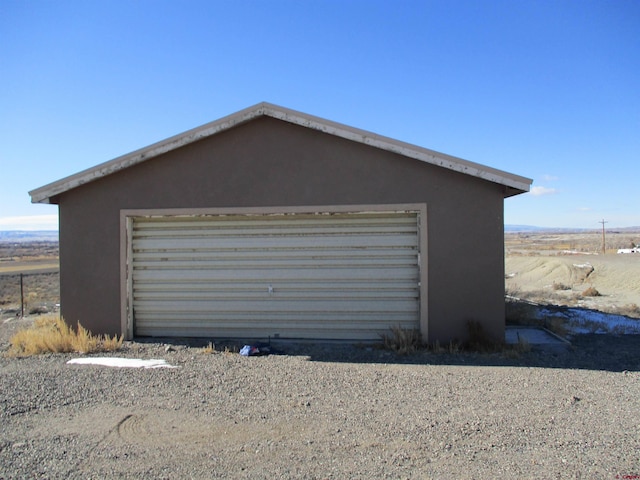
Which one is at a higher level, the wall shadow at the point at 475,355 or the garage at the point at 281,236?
the garage at the point at 281,236

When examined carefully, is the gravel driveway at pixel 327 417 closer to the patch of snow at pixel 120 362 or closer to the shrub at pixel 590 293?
the patch of snow at pixel 120 362

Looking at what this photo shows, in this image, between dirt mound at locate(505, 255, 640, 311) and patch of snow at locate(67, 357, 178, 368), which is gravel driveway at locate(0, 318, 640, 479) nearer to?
patch of snow at locate(67, 357, 178, 368)

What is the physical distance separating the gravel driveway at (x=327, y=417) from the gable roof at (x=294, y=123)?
9.21 ft

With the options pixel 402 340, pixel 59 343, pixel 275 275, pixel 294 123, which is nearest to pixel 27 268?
pixel 59 343

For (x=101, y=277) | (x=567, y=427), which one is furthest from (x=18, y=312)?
(x=567, y=427)

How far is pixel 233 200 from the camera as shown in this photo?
30.9 ft

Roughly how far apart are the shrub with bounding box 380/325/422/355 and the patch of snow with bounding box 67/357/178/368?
3.37 meters

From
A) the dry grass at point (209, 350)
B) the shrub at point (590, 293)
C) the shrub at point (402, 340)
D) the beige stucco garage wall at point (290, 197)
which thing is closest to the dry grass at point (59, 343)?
the beige stucco garage wall at point (290, 197)

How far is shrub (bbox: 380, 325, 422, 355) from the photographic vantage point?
8.54 m

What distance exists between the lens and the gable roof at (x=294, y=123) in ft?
28.2

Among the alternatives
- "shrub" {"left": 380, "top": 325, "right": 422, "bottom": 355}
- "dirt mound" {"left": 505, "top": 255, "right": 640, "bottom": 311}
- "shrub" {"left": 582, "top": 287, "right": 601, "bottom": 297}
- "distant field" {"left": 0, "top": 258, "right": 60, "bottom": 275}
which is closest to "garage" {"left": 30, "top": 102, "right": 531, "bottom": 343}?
"shrub" {"left": 380, "top": 325, "right": 422, "bottom": 355}

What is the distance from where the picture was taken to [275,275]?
962 cm

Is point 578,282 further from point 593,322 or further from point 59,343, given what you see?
point 59,343

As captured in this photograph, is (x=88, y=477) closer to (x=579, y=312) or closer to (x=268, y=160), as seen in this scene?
(x=268, y=160)
